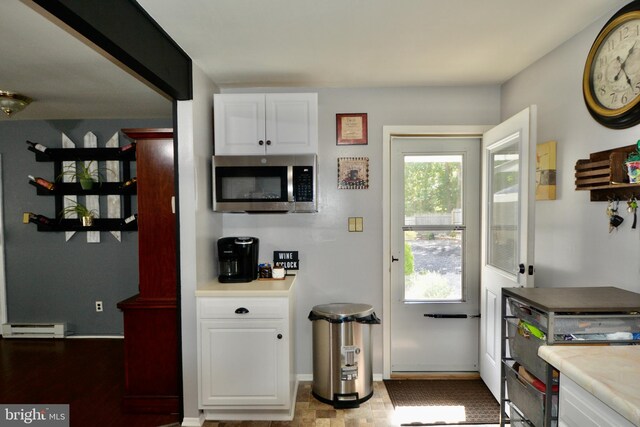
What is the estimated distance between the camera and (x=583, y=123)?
5.88 feet

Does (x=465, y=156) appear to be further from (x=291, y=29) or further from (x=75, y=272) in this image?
(x=75, y=272)

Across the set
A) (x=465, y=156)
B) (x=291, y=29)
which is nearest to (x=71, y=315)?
(x=291, y=29)

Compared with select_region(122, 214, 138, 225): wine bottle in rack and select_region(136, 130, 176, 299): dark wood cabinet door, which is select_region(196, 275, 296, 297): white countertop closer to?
select_region(136, 130, 176, 299): dark wood cabinet door

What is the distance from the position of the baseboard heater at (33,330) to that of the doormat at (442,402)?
350cm

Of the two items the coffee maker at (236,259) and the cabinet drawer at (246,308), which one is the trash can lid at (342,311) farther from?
the coffee maker at (236,259)

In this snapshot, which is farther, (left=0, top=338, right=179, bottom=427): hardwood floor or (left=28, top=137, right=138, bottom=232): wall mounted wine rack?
(left=28, top=137, right=138, bottom=232): wall mounted wine rack

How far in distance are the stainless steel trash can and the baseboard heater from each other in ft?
10.0

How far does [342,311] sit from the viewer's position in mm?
2387

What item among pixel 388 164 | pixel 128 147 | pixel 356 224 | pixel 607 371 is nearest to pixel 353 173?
pixel 388 164

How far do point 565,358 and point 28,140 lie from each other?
4.90 metres

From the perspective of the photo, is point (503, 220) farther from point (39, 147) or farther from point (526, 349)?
point (39, 147)

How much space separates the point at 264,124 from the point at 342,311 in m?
1.47

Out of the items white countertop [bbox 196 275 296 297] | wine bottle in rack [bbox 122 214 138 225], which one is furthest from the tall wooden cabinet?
wine bottle in rack [bbox 122 214 138 225]

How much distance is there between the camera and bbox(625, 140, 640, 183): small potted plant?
54.8 inches
